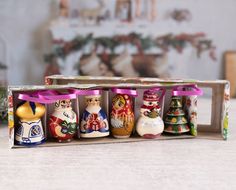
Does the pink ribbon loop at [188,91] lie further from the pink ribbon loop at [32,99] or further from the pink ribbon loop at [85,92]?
the pink ribbon loop at [32,99]

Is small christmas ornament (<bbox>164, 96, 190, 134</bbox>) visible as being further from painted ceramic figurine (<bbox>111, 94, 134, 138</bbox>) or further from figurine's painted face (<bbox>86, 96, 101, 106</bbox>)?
figurine's painted face (<bbox>86, 96, 101, 106</bbox>)

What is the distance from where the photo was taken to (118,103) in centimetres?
91

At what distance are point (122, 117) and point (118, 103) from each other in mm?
41

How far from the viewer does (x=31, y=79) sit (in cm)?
281

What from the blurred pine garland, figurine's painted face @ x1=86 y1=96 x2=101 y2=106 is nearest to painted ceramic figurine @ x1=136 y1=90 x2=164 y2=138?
figurine's painted face @ x1=86 y1=96 x2=101 y2=106

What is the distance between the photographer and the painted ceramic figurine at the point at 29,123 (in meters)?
0.84

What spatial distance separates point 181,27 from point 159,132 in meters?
1.99

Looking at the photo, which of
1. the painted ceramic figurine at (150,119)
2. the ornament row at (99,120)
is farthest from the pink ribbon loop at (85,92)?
the painted ceramic figurine at (150,119)

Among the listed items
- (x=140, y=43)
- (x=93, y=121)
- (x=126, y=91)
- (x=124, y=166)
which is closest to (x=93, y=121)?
(x=93, y=121)

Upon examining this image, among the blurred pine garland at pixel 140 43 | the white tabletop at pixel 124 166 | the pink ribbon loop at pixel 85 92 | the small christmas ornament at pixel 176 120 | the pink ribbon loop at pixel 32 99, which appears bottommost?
the white tabletop at pixel 124 166

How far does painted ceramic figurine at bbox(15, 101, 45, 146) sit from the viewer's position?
2.76 feet

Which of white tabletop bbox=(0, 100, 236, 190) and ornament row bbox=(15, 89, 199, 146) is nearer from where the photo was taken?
white tabletop bbox=(0, 100, 236, 190)

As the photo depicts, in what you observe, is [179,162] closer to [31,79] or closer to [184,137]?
[184,137]

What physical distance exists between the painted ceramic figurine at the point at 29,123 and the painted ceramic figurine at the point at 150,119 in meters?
0.27
